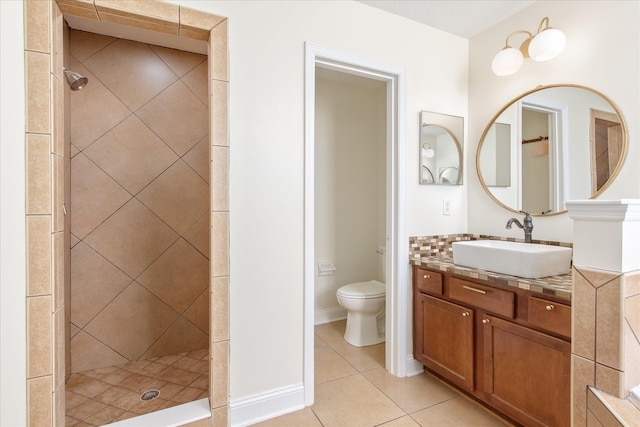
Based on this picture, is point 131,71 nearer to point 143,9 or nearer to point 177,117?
point 177,117

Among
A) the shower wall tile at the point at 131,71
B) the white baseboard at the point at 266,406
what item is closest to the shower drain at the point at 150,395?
the white baseboard at the point at 266,406

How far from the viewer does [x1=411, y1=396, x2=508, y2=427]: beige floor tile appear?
5.47 feet

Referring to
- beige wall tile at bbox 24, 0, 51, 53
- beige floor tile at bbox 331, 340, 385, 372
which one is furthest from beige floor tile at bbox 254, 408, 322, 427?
beige wall tile at bbox 24, 0, 51, 53

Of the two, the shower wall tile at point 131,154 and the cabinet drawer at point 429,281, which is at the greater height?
the shower wall tile at point 131,154

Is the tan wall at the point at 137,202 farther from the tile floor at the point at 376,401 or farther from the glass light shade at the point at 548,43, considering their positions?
the glass light shade at the point at 548,43

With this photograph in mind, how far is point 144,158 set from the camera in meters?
2.27

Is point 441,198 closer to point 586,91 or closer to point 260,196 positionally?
point 586,91

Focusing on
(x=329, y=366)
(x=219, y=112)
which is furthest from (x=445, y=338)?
(x=219, y=112)

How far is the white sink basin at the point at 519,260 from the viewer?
153 cm

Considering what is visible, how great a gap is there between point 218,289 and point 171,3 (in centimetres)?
144

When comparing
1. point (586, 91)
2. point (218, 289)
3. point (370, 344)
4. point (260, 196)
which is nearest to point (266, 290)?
point (218, 289)

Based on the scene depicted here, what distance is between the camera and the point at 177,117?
7.75ft

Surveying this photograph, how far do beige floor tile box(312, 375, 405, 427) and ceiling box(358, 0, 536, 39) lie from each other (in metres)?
2.53

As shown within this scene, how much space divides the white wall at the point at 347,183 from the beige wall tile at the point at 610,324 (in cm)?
231
